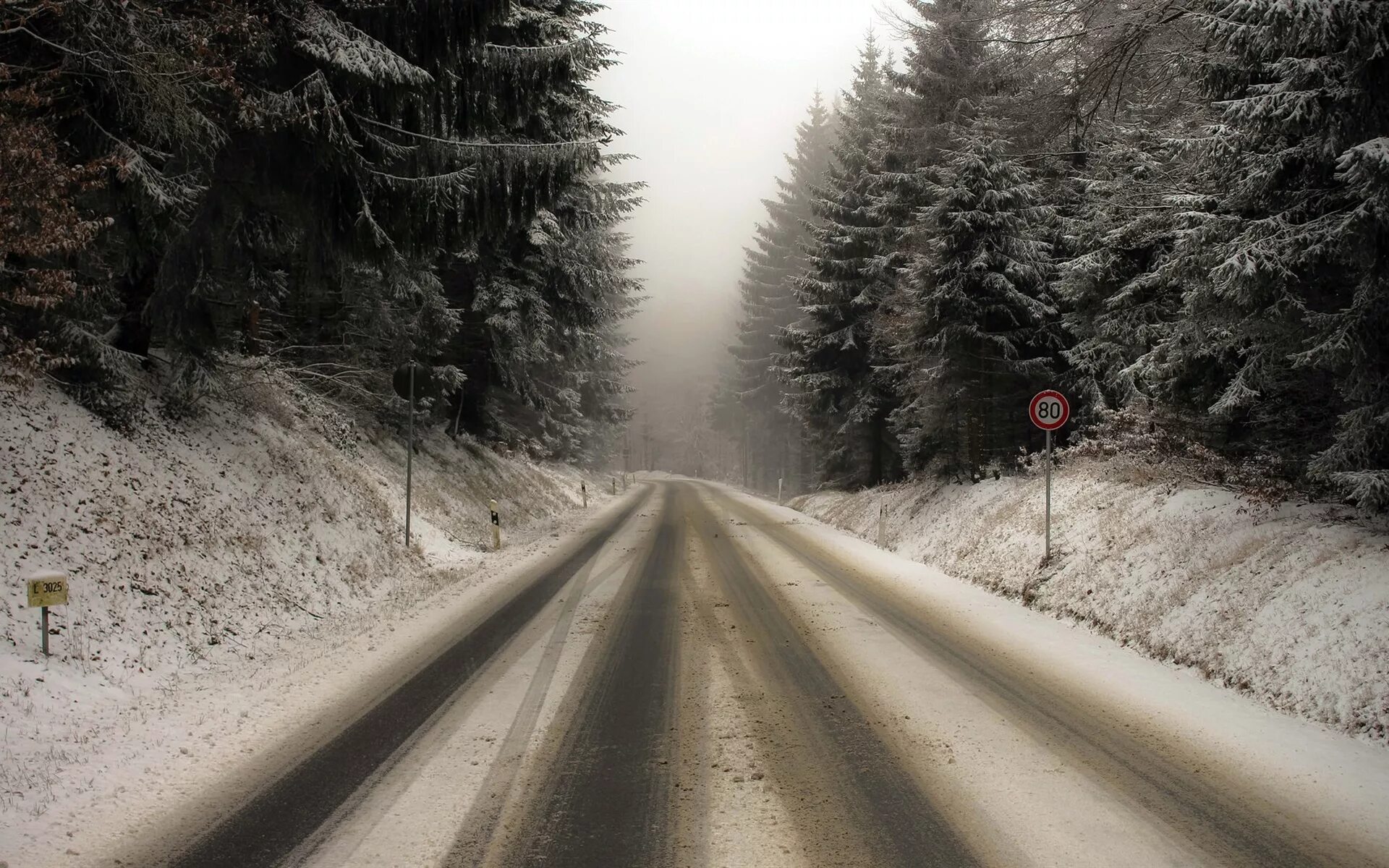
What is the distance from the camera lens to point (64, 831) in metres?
3.61

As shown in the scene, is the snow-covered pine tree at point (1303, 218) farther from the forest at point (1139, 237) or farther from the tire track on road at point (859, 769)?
the tire track on road at point (859, 769)

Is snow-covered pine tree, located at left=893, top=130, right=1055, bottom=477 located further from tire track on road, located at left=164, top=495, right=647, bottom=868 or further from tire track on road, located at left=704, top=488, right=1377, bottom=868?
tire track on road, located at left=164, top=495, right=647, bottom=868

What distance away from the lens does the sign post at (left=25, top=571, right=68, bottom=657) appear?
207 inches

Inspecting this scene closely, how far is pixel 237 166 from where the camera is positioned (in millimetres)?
8453

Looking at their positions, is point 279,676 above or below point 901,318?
below

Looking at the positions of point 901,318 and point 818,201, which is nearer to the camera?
point 901,318

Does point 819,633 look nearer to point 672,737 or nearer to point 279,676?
point 672,737

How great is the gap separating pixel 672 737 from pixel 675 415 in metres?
120

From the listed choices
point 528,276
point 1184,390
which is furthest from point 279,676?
point 528,276

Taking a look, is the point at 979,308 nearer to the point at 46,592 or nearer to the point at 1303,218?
the point at 1303,218

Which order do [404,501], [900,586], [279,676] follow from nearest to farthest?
[279,676], [900,586], [404,501]

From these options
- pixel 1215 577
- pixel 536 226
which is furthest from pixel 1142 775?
pixel 536 226

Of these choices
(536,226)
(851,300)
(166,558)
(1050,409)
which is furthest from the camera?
(851,300)

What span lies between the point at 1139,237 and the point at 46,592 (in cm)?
1228
